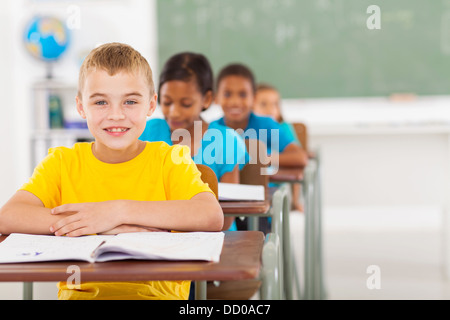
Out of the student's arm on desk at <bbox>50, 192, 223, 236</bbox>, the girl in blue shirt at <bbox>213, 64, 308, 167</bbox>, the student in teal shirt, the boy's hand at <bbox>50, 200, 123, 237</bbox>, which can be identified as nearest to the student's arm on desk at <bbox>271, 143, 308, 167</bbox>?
the girl in blue shirt at <bbox>213, 64, 308, 167</bbox>

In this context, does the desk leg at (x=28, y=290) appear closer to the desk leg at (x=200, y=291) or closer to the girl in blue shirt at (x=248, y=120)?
the desk leg at (x=200, y=291)

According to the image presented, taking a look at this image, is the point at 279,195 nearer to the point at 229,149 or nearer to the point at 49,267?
the point at 229,149

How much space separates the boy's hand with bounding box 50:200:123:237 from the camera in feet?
4.01

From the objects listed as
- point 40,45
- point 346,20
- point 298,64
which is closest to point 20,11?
point 40,45

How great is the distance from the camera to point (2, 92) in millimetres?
5430

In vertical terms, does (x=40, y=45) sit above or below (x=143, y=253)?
above

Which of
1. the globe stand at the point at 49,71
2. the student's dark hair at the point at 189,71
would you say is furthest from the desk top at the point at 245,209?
the globe stand at the point at 49,71

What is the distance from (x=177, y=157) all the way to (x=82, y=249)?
0.51 meters

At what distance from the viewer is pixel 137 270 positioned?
958mm

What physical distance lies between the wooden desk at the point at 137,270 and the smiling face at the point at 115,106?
52cm

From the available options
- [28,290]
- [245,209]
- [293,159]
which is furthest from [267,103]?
[28,290]

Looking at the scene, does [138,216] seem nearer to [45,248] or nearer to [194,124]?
[45,248]

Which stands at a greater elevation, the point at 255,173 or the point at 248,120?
the point at 248,120

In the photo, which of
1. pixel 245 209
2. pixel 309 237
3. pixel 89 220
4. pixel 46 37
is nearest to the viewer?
pixel 89 220
